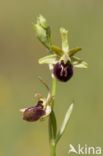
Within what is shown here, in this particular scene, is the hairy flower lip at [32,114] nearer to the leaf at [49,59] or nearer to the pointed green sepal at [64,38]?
the leaf at [49,59]

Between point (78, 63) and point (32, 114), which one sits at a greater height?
point (78, 63)

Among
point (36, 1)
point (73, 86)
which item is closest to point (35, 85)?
point (73, 86)

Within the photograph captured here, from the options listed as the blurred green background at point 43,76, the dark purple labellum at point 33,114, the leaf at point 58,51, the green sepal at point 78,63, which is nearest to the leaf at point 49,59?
the leaf at point 58,51

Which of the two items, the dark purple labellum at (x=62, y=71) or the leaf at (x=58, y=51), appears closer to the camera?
the dark purple labellum at (x=62, y=71)

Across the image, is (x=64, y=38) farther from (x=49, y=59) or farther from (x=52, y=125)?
(x=52, y=125)

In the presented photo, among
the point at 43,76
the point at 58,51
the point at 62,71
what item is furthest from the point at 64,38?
the point at 43,76
